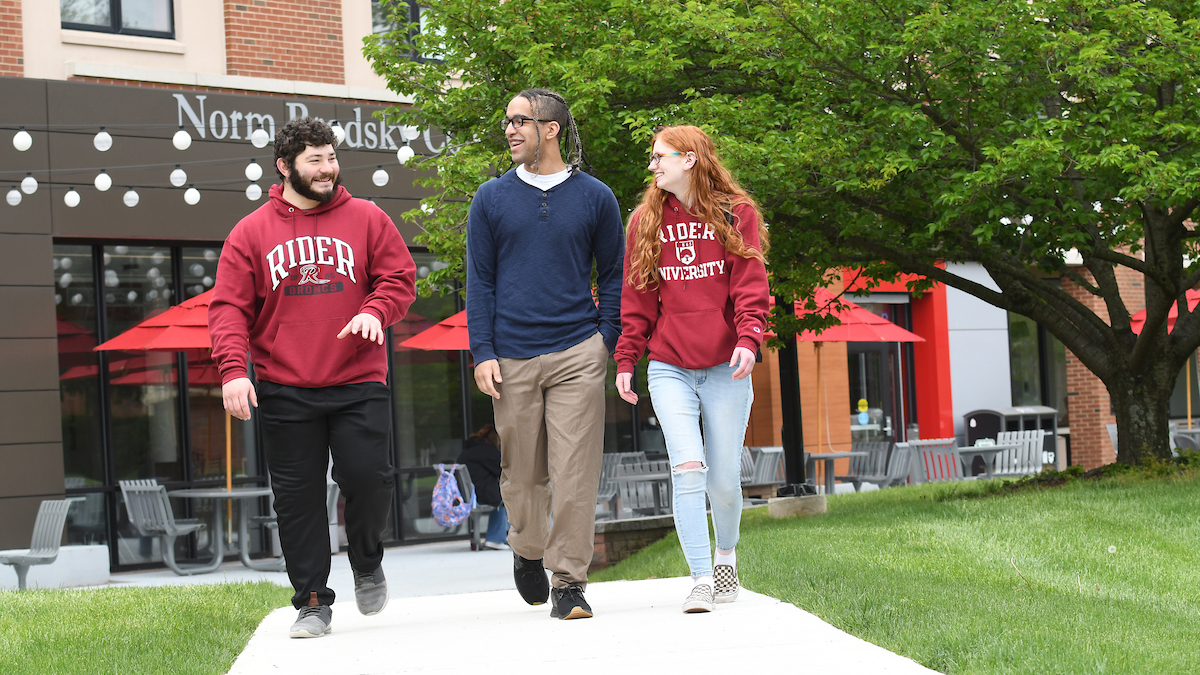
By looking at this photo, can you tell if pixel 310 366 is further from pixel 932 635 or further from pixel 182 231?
pixel 182 231

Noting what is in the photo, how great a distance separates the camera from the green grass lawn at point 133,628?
4.20 m

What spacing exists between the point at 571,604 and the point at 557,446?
1.94 feet

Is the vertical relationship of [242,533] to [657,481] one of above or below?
below

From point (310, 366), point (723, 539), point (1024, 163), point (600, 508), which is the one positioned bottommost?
point (600, 508)

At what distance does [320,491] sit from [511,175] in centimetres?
143

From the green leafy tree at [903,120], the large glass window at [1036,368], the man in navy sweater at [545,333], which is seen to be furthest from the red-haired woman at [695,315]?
the large glass window at [1036,368]

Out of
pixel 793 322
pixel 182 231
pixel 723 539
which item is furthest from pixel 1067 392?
pixel 723 539

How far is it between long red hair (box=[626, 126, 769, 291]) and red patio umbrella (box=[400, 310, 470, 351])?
8.11 meters

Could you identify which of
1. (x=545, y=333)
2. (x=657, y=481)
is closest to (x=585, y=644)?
(x=545, y=333)

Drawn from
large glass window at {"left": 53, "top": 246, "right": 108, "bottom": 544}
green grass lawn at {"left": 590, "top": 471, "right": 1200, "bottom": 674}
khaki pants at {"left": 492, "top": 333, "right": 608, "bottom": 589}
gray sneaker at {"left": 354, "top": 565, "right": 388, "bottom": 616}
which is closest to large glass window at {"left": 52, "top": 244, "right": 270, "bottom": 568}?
large glass window at {"left": 53, "top": 246, "right": 108, "bottom": 544}

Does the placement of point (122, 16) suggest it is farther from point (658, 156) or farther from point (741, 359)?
point (741, 359)

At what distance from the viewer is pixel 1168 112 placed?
29.7 ft

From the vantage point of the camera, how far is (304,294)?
4.41 m

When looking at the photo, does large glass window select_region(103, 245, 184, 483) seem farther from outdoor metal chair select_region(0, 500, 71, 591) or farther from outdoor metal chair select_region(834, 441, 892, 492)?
outdoor metal chair select_region(834, 441, 892, 492)
